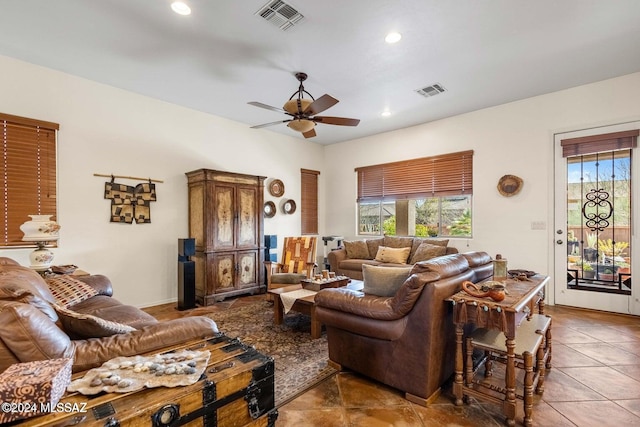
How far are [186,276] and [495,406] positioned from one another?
3848 millimetres

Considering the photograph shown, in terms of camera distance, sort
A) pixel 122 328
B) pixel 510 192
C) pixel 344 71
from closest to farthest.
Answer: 1. pixel 122 328
2. pixel 344 71
3. pixel 510 192

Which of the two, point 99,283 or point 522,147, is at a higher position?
point 522,147

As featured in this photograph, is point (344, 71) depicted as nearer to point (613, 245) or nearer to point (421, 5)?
point (421, 5)

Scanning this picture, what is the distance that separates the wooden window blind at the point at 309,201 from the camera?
6.84 meters

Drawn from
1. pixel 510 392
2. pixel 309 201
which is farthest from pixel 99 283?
pixel 309 201

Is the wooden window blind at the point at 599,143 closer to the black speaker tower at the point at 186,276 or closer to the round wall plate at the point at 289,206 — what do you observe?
the round wall plate at the point at 289,206

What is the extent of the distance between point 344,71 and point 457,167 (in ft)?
9.13

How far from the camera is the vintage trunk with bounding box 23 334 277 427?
957 millimetres

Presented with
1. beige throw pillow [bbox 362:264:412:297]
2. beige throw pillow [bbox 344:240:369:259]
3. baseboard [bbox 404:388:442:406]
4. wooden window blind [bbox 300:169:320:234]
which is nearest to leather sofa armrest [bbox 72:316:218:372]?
beige throw pillow [bbox 362:264:412:297]

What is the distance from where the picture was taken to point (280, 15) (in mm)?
2701

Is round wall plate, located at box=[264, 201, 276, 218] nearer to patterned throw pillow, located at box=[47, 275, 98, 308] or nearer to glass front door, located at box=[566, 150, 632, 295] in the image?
patterned throw pillow, located at box=[47, 275, 98, 308]

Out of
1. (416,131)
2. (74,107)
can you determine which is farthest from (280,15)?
(416,131)

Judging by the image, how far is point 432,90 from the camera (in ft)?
14.0

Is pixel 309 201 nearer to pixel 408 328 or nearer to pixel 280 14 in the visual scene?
pixel 280 14
